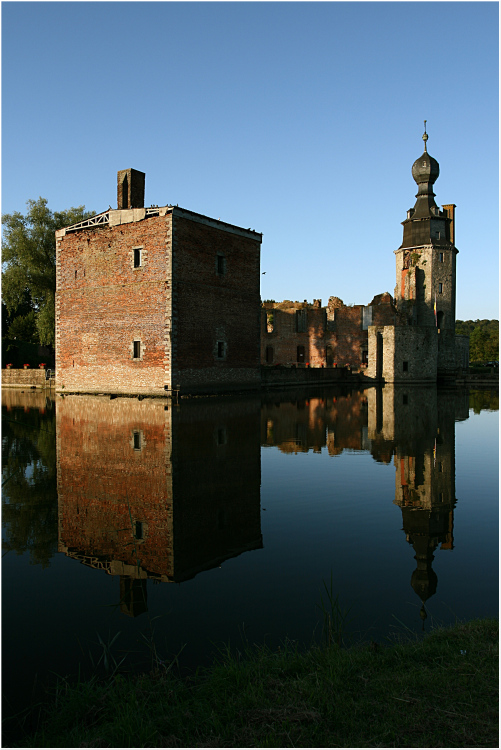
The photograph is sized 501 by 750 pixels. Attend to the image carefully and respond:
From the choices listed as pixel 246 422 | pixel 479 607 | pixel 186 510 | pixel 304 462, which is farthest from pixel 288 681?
pixel 246 422

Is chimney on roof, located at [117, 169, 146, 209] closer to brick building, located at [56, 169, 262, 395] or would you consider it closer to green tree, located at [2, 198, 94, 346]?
brick building, located at [56, 169, 262, 395]

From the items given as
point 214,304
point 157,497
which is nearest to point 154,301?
point 214,304

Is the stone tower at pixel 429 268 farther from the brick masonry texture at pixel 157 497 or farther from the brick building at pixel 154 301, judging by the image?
the brick masonry texture at pixel 157 497

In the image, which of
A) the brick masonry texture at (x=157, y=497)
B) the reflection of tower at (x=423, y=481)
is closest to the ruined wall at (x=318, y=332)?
the reflection of tower at (x=423, y=481)

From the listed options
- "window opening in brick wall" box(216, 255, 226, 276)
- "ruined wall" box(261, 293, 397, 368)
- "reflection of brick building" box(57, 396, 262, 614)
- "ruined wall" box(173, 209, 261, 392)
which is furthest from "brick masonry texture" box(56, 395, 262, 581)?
"ruined wall" box(261, 293, 397, 368)

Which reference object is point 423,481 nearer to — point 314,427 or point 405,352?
point 314,427

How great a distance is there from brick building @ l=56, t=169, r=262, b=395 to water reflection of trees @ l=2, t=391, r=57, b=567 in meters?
10.7

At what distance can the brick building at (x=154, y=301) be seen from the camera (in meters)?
24.2

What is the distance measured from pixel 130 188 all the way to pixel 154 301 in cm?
656

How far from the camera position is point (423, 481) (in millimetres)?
8516

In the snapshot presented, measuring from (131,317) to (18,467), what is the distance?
16905 millimetres

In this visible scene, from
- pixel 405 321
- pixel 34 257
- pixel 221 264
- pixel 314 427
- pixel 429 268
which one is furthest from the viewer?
pixel 429 268

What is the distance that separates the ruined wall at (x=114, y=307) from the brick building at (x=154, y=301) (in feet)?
0.16

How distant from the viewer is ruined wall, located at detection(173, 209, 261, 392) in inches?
964
